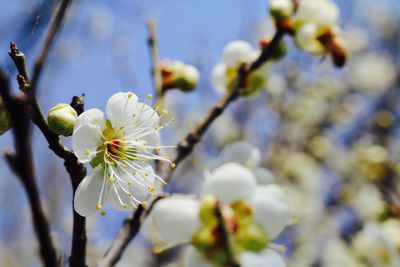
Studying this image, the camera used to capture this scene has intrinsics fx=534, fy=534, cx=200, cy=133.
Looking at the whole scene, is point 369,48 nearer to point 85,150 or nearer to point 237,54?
point 237,54

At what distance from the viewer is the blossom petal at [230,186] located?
1025 millimetres

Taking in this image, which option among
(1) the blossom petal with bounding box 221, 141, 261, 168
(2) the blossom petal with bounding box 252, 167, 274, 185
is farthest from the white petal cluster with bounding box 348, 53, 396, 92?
(2) the blossom petal with bounding box 252, 167, 274, 185

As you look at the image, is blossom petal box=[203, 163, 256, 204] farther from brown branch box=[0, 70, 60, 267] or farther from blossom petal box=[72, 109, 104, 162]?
brown branch box=[0, 70, 60, 267]

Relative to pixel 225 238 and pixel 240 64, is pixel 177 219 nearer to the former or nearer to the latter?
pixel 225 238

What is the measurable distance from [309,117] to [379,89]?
228cm

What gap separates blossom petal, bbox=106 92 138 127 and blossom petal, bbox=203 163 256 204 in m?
0.31

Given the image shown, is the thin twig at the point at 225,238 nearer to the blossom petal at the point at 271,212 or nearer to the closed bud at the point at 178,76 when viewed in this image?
the blossom petal at the point at 271,212

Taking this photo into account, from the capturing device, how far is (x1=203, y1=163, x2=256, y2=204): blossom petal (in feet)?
3.36

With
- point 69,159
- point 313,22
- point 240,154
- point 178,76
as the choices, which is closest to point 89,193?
point 69,159

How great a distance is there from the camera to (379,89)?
7758 mm

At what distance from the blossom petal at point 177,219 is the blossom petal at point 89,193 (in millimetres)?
150

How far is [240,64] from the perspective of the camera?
1850mm

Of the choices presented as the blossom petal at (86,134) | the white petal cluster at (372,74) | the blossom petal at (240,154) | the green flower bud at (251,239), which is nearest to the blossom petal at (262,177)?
the blossom petal at (240,154)

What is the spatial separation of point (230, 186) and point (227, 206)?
4 centimetres
